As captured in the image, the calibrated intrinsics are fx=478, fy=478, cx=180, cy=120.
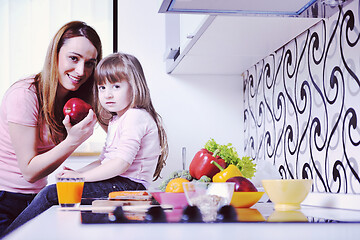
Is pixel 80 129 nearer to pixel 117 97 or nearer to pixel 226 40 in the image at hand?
pixel 117 97

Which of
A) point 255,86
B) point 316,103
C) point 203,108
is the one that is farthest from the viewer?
point 203,108

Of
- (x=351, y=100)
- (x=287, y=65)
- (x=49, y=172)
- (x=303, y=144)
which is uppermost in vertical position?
(x=287, y=65)

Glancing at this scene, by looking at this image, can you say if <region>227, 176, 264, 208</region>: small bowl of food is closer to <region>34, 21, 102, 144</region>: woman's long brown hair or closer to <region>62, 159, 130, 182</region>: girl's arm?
<region>62, 159, 130, 182</region>: girl's arm

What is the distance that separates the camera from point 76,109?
98.8 inches

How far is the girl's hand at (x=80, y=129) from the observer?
Answer: 248cm

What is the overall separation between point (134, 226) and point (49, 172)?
194 centimetres

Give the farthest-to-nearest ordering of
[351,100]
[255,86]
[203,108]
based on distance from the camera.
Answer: [203,108]
[255,86]
[351,100]

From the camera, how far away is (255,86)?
7.81 feet

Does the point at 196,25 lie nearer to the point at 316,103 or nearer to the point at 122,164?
the point at 316,103

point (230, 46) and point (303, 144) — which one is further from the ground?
point (230, 46)

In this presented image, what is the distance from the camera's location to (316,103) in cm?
163

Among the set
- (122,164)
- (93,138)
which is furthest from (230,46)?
(93,138)

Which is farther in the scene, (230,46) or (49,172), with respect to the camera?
(49,172)

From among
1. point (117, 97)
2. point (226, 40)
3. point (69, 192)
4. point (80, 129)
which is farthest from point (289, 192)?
point (80, 129)
